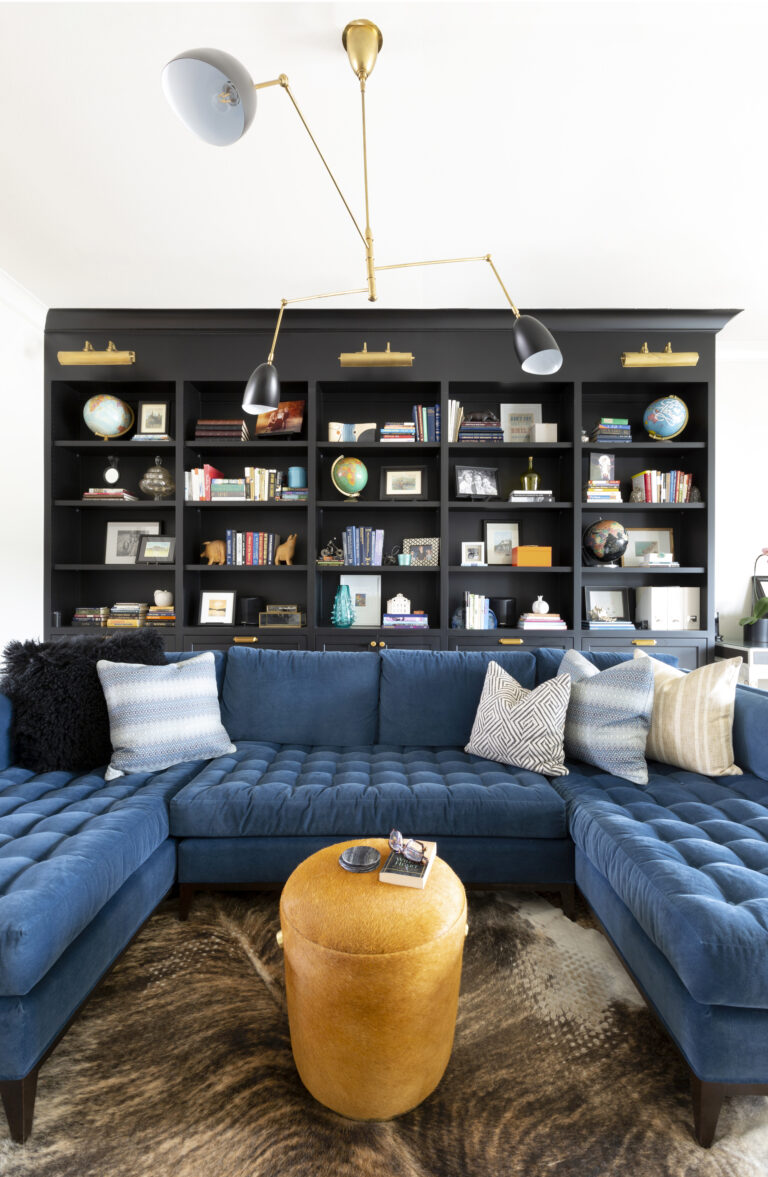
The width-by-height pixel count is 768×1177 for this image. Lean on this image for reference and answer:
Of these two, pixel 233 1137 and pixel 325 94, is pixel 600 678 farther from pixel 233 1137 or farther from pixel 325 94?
pixel 325 94

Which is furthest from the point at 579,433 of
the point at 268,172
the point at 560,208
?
the point at 268,172

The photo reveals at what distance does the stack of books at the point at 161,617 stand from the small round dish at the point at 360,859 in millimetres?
2758

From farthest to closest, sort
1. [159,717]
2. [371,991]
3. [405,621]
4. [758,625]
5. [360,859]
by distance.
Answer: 1. [405,621]
2. [758,625]
3. [159,717]
4. [360,859]
5. [371,991]

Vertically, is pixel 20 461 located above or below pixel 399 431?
below

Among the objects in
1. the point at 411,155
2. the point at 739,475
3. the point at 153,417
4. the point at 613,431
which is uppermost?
the point at 411,155

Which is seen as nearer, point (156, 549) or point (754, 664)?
point (754, 664)

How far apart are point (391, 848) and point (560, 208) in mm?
2755

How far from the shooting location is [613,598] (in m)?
4.04

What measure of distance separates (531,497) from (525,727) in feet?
6.60

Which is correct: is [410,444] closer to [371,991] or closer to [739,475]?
[739,475]

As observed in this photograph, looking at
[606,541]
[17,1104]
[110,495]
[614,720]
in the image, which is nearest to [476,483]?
[606,541]

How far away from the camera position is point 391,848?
141 cm

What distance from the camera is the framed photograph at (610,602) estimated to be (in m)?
4.00

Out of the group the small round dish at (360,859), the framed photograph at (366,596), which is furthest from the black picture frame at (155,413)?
the small round dish at (360,859)
